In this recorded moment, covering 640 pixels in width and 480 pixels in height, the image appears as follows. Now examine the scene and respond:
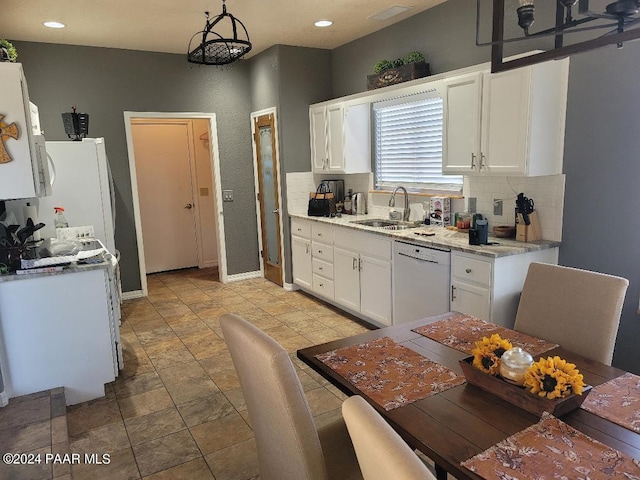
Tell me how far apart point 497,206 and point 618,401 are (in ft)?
7.65

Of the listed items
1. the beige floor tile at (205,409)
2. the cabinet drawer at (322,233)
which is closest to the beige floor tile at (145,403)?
the beige floor tile at (205,409)

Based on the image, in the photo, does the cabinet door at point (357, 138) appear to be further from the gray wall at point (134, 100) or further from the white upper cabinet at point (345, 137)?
the gray wall at point (134, 100)

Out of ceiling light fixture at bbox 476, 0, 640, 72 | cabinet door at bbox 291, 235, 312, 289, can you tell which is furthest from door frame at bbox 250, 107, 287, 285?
ceiling light fixture at bbox 476, 0, 640, 72

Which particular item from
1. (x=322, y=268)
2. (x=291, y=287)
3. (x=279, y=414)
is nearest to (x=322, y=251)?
(x=322, y=268)

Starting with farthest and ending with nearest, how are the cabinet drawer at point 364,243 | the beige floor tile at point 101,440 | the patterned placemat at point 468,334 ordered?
the cabinet drawer at point 364,243 → the beige floor tile at point 101,440 → the patterned placemat at point 468,334

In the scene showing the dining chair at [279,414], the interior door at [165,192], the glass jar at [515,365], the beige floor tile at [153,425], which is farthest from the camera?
the interior door at [165,192]

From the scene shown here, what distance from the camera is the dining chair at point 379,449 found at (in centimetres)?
84

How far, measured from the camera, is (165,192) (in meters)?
6.52

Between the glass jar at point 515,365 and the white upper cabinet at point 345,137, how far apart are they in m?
3.56

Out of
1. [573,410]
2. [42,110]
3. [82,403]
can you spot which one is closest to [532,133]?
[573,410]

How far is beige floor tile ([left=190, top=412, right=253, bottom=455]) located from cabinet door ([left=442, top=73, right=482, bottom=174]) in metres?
2.33

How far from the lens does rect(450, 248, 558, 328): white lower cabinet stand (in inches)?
118

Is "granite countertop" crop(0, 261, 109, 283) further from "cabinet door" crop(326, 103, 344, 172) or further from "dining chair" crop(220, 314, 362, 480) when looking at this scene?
"cabinet door" crop(326, 103, 344, 172)

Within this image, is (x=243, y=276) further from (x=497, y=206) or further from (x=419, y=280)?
(x=497, y=206)
